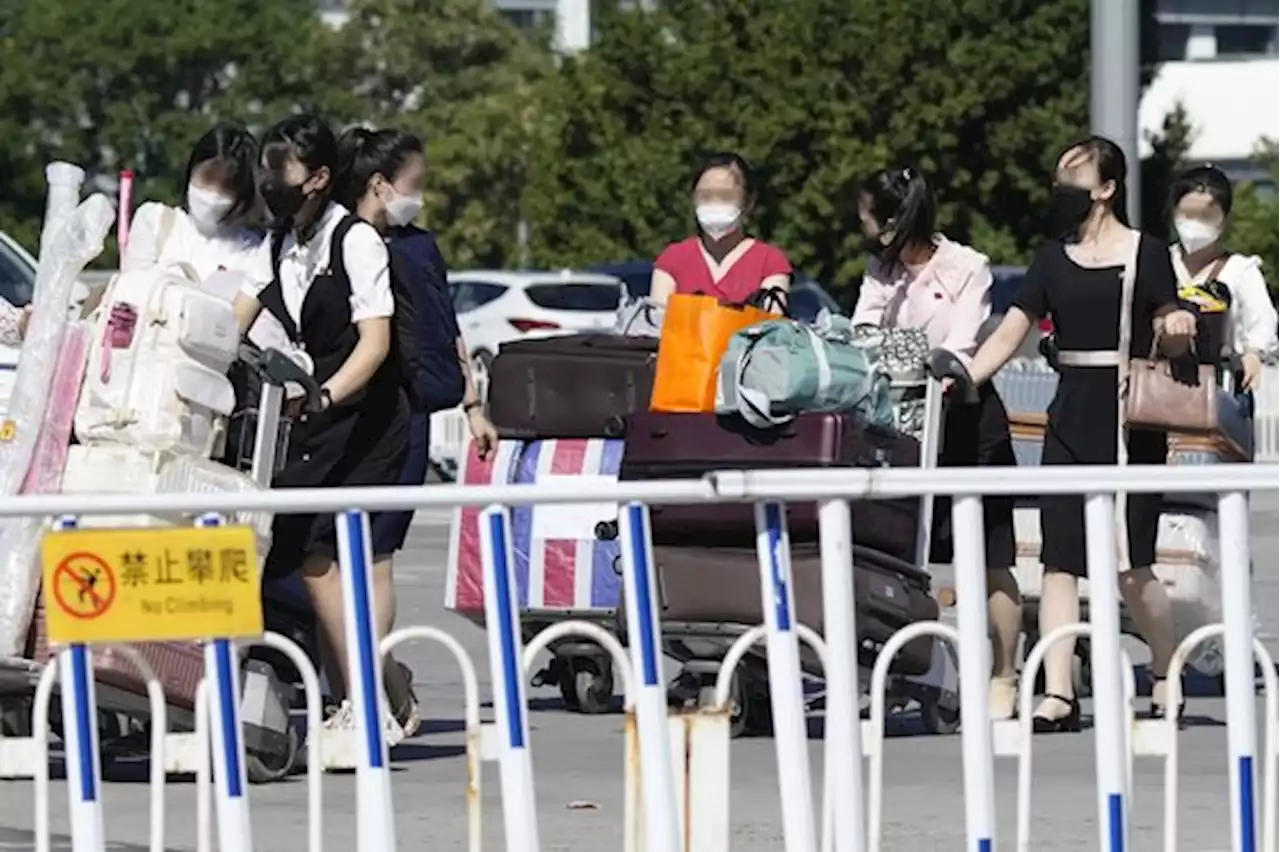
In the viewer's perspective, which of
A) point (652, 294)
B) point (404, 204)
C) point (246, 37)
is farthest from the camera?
point (246, 37)

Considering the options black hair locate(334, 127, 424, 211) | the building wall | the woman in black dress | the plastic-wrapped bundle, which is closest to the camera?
the plastic-wrapped bundle

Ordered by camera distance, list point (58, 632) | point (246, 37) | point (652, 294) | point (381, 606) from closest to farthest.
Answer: point (58, 632), point (381, 606), point (652, 294), point (246, 37)

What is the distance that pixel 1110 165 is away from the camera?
375 inches

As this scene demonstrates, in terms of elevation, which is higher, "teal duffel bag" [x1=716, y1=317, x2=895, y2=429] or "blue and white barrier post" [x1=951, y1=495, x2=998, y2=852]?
"teal duffel bag" [x1=716, y1=317, x2=895, y2=429]

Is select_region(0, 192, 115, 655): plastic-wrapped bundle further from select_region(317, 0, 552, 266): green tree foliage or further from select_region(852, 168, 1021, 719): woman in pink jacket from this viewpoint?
select_region(317, 0, 552, 266): green tree foliage

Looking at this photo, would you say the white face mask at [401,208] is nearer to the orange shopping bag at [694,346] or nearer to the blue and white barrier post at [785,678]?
the orange shopping bag at [694,346]

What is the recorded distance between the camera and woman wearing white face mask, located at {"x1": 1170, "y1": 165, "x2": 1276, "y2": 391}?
1072 cm

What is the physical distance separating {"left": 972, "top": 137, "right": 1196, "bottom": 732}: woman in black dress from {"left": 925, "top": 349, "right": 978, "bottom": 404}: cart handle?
58 millimetres

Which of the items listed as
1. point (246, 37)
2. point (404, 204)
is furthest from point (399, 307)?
point (246, 37)

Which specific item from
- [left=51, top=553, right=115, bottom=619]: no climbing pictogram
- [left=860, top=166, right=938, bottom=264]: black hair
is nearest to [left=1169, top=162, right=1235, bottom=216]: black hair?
[left=860, top=166, right=938, bottom=264]: black hair

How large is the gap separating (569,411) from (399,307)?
829 millimetres

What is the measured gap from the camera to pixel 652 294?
10.4 meters

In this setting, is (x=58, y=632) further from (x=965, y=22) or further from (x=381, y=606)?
(x=965, y=22)

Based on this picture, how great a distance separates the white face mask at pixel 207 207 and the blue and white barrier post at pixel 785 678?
11.4 feet
